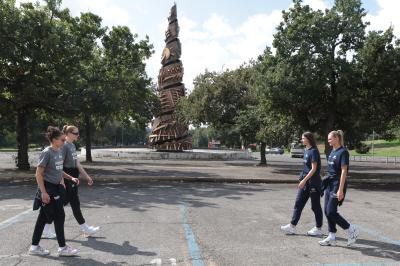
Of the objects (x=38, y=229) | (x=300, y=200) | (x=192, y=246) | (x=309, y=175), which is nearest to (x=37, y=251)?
(x=38, y=229)

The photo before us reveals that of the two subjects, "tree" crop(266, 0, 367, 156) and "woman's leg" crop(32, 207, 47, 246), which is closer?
"woman's leg" crop(32, 207, 47, 246)

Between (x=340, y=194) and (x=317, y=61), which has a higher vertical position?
(x=317, y=61)

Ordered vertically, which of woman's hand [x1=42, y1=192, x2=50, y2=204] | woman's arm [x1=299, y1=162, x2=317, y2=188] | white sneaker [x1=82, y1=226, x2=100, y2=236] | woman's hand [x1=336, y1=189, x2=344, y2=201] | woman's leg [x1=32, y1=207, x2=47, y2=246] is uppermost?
woman's arm [x1=299, y1=162, x2=317, y2=188]

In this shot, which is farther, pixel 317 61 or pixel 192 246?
pixel 317 61

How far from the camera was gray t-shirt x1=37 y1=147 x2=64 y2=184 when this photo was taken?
604 cm

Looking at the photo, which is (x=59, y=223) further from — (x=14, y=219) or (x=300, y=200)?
(x=300, y=200)

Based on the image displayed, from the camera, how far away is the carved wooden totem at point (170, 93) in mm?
43375

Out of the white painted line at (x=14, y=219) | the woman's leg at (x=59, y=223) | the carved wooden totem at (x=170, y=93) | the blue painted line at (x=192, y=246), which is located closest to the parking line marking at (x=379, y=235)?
the blue painted line at (x=192, y=246)

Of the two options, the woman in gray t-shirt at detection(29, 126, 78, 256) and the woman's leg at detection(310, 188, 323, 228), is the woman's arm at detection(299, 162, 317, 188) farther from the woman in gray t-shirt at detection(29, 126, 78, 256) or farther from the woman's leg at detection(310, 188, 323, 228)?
the woman in gray t-shirt at detection(29, 126, 78, 256)

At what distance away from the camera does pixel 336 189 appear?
6.75m

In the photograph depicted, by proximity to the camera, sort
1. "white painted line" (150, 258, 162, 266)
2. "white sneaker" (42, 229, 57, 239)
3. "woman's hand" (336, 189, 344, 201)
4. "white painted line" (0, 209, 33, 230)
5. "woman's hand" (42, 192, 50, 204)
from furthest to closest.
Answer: "white painted line" (0, 209, 33, 230)
"white sneaker" (42, 229, 57, 239)
"woman's hand" (336, 189, 344, 201)
"woman's hand" (42, 192, 50, 204)
"white painted line" (150, 258, 162, 266)

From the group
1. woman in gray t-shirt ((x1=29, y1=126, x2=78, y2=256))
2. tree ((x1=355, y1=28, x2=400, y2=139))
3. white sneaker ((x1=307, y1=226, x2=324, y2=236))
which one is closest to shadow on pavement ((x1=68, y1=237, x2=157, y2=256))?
woman in gray t-shirt ((x1=29, y1=126, x2=78, y2=256))

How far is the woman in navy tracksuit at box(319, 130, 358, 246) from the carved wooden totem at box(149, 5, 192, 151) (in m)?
36.3

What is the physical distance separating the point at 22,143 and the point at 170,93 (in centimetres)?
2291
